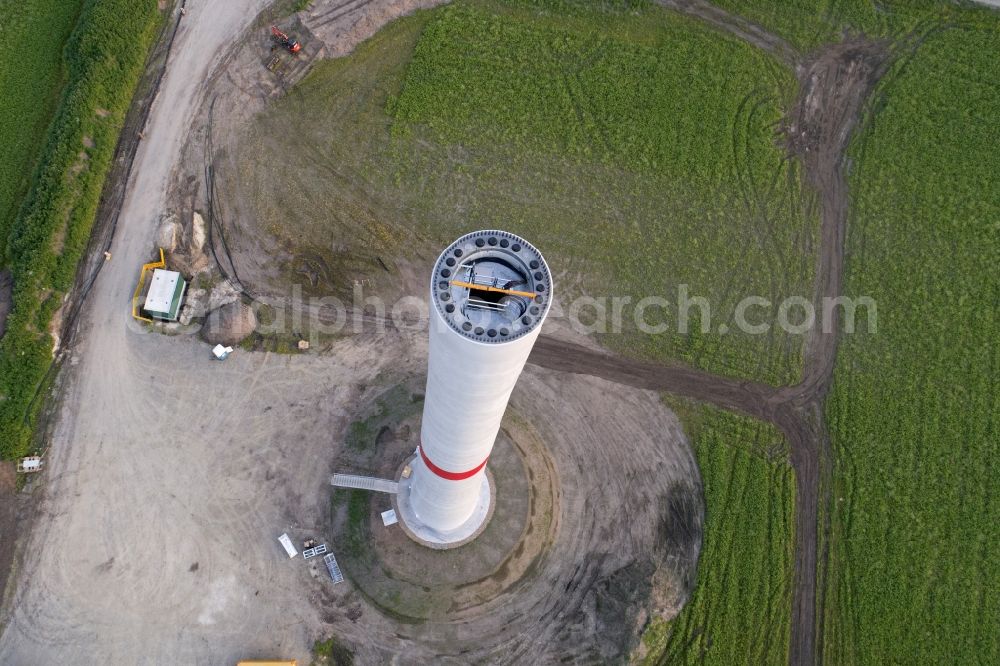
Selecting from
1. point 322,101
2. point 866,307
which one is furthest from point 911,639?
point 322,101

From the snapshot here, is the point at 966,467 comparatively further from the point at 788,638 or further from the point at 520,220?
the point at 520,220

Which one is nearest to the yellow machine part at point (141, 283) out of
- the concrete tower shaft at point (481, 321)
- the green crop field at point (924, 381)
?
the concrete tower shaft at point (481, 321)

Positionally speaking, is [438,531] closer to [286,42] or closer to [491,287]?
[491,287]

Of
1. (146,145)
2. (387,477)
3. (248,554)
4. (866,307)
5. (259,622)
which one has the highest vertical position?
(146,145)

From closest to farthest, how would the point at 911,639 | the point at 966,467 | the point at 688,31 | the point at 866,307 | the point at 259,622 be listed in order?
the point at 259,622, the point at 911,639, the point at 966,467, the point at 866,307, the point at 688,31

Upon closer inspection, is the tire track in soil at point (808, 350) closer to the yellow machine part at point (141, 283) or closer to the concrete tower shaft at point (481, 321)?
the concrete tower shaft at point (481, 321)

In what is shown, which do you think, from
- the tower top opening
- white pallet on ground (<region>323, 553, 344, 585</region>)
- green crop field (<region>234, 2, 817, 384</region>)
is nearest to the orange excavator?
green crop field (<region>234, 2, 817, 384</region>)
